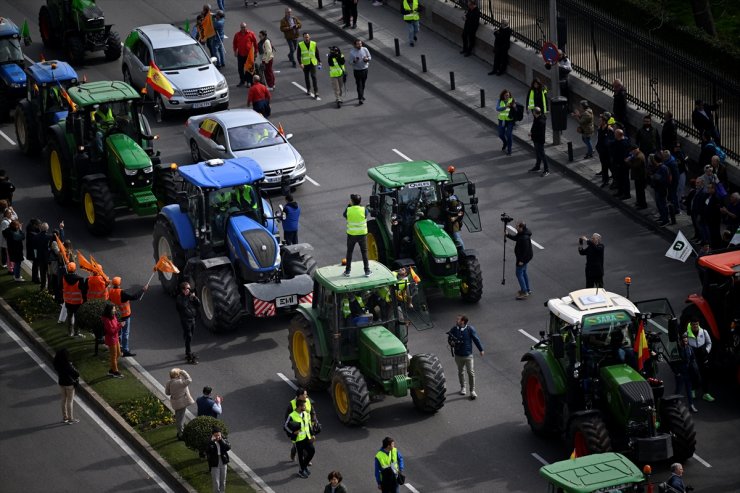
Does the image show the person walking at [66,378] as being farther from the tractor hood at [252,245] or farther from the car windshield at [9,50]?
the car windshield at [9,50]

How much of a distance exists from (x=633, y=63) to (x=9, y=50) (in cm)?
1719

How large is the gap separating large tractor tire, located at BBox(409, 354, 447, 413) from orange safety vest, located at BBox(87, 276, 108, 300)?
295 inches

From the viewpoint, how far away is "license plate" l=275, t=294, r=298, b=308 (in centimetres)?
3238

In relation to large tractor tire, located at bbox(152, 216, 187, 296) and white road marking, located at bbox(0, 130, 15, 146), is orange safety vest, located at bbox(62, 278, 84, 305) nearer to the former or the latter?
large tractor tire, located at bbox(152, 216, 187, 296)

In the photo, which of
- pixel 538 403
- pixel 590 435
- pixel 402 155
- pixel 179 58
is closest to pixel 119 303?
pixel 538 403

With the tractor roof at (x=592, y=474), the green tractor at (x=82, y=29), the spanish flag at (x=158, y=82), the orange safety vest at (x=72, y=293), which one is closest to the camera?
the tractor roof at (x=592, y=474)

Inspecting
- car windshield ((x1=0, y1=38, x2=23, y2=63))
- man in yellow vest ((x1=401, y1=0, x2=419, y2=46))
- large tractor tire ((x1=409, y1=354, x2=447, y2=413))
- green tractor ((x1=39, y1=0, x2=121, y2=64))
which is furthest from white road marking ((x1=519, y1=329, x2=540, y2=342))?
green tractor ((x1=39, y1=0, x2=121, y2=64))

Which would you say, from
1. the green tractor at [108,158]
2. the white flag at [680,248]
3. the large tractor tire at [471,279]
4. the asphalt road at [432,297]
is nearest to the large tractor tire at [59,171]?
the green tractor at [108,158]

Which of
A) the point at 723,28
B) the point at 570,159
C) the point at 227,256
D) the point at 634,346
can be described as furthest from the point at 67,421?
the point at 723,28

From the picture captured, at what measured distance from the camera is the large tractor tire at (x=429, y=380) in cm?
2887

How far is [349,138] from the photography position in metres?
42.7

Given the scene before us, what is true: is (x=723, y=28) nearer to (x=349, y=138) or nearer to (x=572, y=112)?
(x=572, y=112)

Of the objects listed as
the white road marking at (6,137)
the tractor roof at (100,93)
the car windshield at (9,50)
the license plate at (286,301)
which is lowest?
the white road marking at (6,137)

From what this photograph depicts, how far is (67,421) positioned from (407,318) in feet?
22.0
